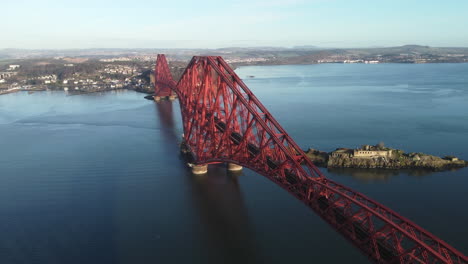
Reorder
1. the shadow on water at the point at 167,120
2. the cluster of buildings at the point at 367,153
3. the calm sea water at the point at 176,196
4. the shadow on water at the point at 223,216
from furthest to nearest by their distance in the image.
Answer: the shadow on water at the point at 167,120
the cluster of buildings at the point at 367,153
the calm sea water at the point at 176,196
the shadow on water at the point at 223,216

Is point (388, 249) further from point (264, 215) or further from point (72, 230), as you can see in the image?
point (72, 230)

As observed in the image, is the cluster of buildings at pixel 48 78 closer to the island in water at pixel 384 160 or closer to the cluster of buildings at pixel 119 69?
the cluster of buildings at pixel 119 69

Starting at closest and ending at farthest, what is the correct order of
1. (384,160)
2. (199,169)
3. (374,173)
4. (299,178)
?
1. (299,178)
2. (374,173)
3. (199,169)
4. (384,160)

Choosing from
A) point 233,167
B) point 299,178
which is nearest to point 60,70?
point 233,167

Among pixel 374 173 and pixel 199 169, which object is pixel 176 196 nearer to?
pixel 199 169

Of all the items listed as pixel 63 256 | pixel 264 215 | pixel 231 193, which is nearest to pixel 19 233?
pixel 63 256

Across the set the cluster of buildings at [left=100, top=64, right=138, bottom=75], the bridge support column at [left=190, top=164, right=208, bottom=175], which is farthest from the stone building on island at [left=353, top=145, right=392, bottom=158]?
the cluster of buildings at [left=100, top=64, right=138, bottom=75]

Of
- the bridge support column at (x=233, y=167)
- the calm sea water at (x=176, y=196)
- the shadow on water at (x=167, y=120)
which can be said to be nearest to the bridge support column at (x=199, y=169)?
the calm sea water at (x=176, y=196)
